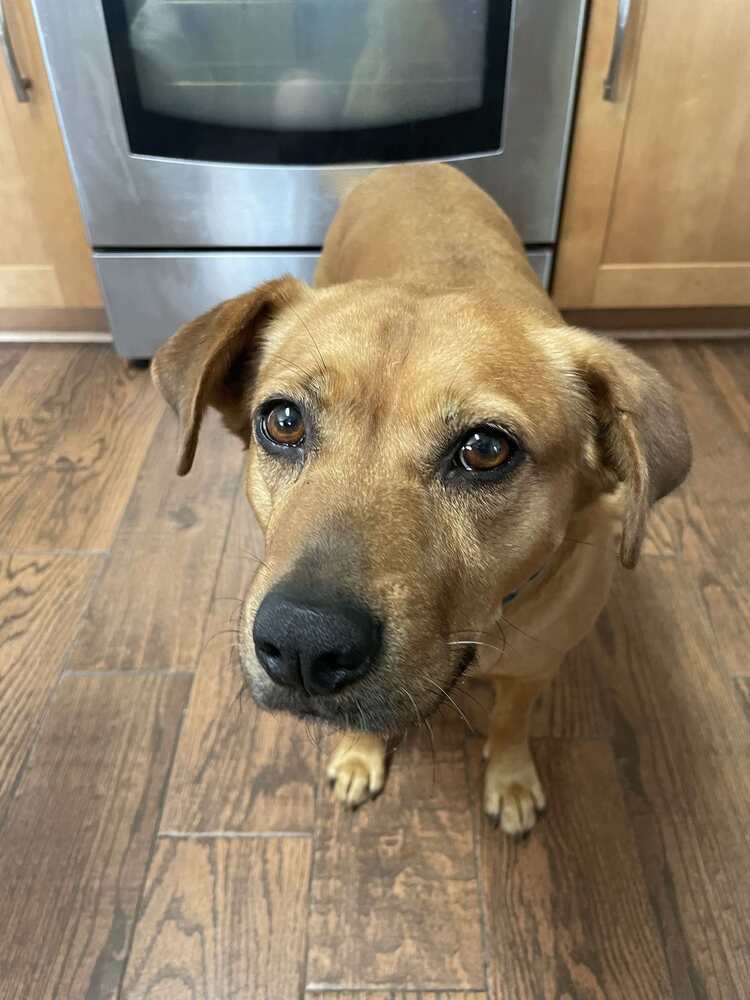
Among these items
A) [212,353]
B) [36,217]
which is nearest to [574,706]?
[212,353]

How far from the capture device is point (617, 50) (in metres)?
2.39

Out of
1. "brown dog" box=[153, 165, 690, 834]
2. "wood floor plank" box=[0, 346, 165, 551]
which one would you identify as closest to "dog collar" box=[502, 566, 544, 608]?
"brown dog" box=[153, 165, 690, 834]

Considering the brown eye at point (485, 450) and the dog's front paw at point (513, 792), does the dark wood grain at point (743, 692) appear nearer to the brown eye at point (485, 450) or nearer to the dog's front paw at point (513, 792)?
the dog's front paw at point (513, 792)

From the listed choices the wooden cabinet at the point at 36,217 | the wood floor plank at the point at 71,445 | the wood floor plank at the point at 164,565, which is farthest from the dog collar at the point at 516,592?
the wooden cabinet at the point at 36,217

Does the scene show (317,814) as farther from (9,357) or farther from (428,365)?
(9,357)

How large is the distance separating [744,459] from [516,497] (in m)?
1.72

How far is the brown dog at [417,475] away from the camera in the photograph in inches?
37.6

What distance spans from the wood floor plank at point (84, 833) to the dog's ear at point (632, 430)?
1.13m

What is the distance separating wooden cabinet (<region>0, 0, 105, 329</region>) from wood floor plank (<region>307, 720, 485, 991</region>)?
2309mm

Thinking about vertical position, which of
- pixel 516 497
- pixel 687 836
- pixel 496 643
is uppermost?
pixel 516 497

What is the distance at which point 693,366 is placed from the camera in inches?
118

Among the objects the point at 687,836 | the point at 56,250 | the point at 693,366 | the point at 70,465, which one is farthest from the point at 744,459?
the point at 56,250

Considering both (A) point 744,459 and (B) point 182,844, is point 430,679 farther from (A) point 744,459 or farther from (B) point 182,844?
(A) point 744,459

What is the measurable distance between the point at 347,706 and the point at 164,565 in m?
1.29
